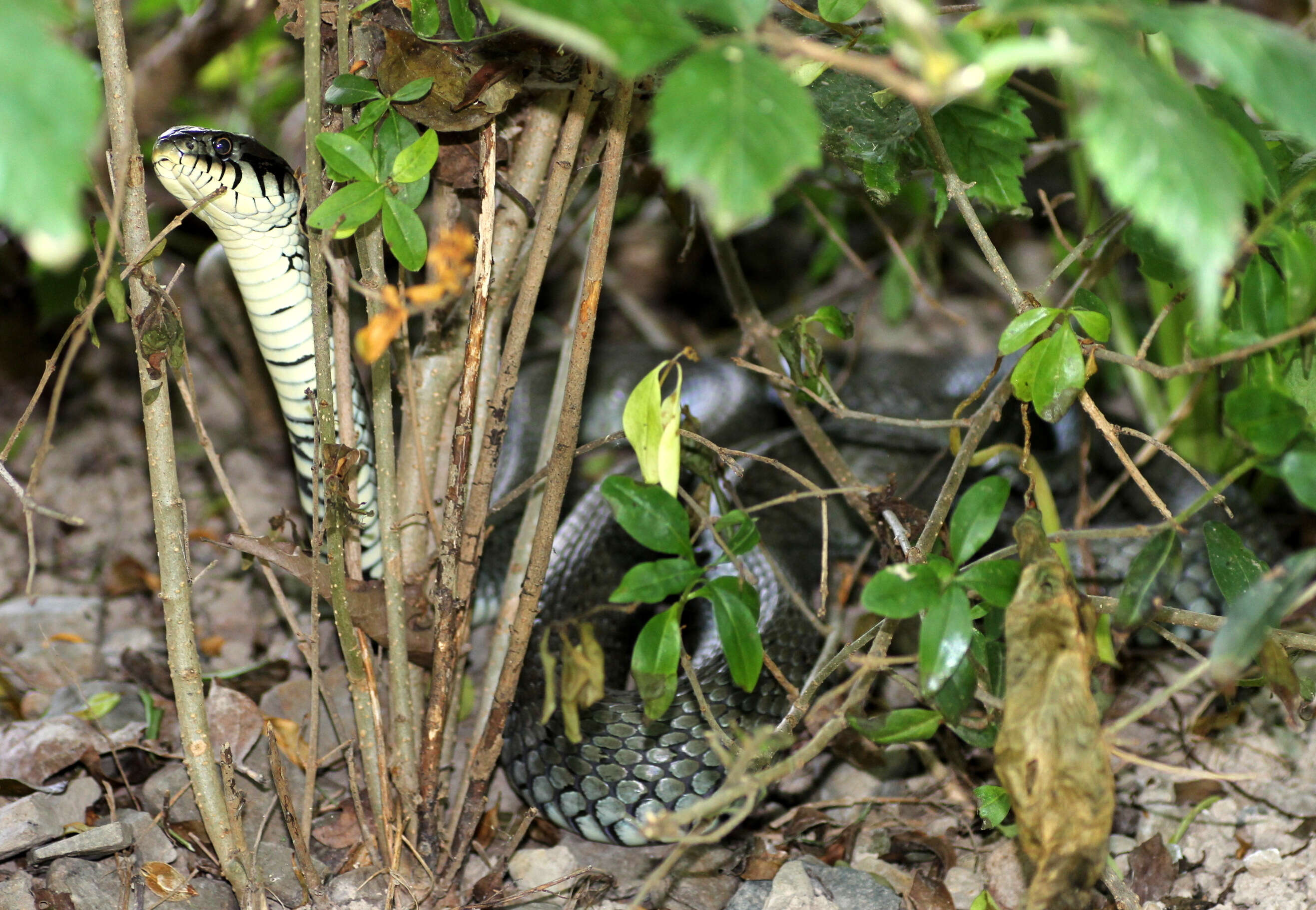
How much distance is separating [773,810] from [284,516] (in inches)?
56.3

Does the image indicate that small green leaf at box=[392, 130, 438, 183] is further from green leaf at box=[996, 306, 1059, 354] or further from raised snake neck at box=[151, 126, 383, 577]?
green leaf at box=[996, 306, 1059, 354]

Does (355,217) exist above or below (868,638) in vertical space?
above

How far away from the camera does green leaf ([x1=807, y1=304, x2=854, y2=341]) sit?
2223 mm

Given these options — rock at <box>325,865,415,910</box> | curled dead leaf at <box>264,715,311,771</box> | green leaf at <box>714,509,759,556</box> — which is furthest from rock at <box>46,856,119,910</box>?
green leaf at <box>714,509,759,556</box>

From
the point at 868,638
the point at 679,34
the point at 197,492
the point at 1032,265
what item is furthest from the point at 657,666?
the point at 1032,265

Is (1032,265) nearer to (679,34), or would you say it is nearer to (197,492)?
(197,492)

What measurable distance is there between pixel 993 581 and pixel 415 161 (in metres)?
1.21

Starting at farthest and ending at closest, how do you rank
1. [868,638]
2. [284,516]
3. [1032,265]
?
[1032,265], [284,516], [868,638]

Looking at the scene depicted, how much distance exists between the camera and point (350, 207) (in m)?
1.76

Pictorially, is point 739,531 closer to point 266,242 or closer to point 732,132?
point 732,132

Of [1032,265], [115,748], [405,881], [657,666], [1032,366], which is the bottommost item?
[1032,265]

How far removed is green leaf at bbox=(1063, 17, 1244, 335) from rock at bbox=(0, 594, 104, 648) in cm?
329

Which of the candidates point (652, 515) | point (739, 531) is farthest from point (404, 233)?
point (739, 531)

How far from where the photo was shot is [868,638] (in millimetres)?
1924
